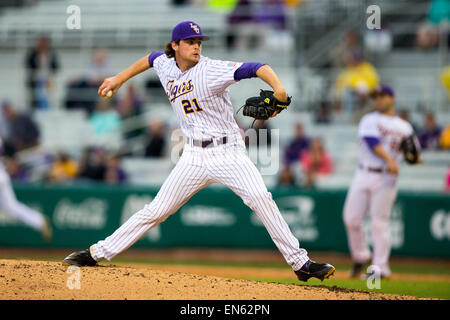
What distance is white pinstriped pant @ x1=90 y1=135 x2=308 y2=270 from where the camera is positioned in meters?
5.73

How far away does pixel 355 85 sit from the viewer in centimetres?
1331

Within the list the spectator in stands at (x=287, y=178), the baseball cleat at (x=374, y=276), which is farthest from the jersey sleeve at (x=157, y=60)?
the spectator in stands at (x=287, y=178)

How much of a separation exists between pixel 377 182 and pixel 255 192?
11.5 ft

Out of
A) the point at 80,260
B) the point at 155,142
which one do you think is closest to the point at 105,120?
the point at 155,142

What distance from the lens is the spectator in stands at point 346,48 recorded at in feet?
45.7

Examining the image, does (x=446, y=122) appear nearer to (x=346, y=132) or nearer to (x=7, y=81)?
(x=346, y=132)

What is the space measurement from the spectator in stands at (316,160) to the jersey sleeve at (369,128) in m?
3.28

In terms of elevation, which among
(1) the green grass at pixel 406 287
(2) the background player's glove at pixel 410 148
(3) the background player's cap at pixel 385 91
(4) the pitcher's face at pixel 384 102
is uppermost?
(3) the background player's cap at pixel 385 91

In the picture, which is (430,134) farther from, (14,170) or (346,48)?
(14,170)

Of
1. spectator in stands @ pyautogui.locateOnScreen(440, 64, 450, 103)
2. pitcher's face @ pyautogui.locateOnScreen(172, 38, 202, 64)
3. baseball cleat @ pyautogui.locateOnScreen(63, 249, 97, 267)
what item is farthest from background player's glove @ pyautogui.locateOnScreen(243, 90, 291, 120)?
spectator in stands @ pyautogui.locateOnScreen(440, 64, 450, 103)

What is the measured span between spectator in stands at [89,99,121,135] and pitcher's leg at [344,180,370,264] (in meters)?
6.55

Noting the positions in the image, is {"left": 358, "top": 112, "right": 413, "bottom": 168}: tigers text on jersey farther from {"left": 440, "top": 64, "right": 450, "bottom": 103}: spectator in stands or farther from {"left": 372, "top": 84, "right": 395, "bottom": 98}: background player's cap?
{"left": 440, "top": 64, "right": 450, "bottom": 103}: spectator in stands

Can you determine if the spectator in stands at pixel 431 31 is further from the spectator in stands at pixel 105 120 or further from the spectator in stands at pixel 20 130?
the spectator in stands at pixel 20 130
